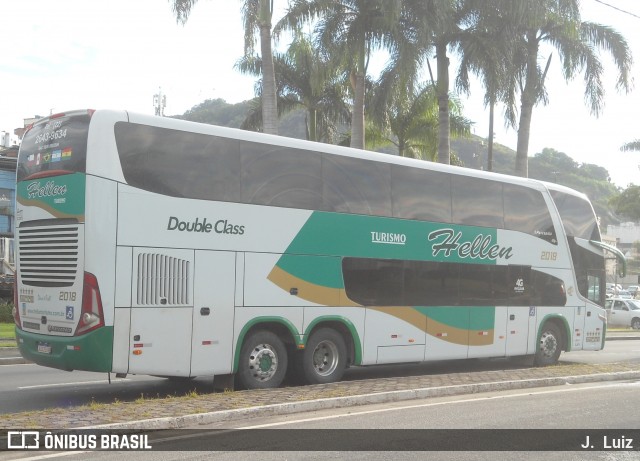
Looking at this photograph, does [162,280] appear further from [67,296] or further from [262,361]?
[262,361]

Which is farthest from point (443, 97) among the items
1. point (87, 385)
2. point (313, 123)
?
point (87, 385)

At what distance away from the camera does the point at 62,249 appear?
1045cm

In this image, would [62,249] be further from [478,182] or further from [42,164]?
[478,182]

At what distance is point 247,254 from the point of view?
11.7 meters

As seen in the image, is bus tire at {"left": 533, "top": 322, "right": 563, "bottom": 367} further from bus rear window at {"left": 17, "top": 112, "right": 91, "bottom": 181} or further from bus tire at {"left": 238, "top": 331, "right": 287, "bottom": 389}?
bus rear window at {"left": 17, "top": 112, "right": 91, "bottom": 181}

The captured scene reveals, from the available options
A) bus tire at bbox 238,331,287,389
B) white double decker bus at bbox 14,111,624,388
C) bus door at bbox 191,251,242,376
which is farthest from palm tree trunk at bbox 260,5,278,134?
bus door at bbox 191,251,242,376

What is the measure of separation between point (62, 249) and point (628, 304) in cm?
3641

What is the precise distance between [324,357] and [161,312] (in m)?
3.38

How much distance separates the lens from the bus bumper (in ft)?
32.8

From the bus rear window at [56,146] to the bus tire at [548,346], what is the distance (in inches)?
441

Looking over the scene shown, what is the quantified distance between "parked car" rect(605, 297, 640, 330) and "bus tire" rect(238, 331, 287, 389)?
3272cm

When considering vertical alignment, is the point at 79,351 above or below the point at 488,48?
below

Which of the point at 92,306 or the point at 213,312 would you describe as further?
the point at 213,312

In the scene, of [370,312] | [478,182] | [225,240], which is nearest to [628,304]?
[478,182]
